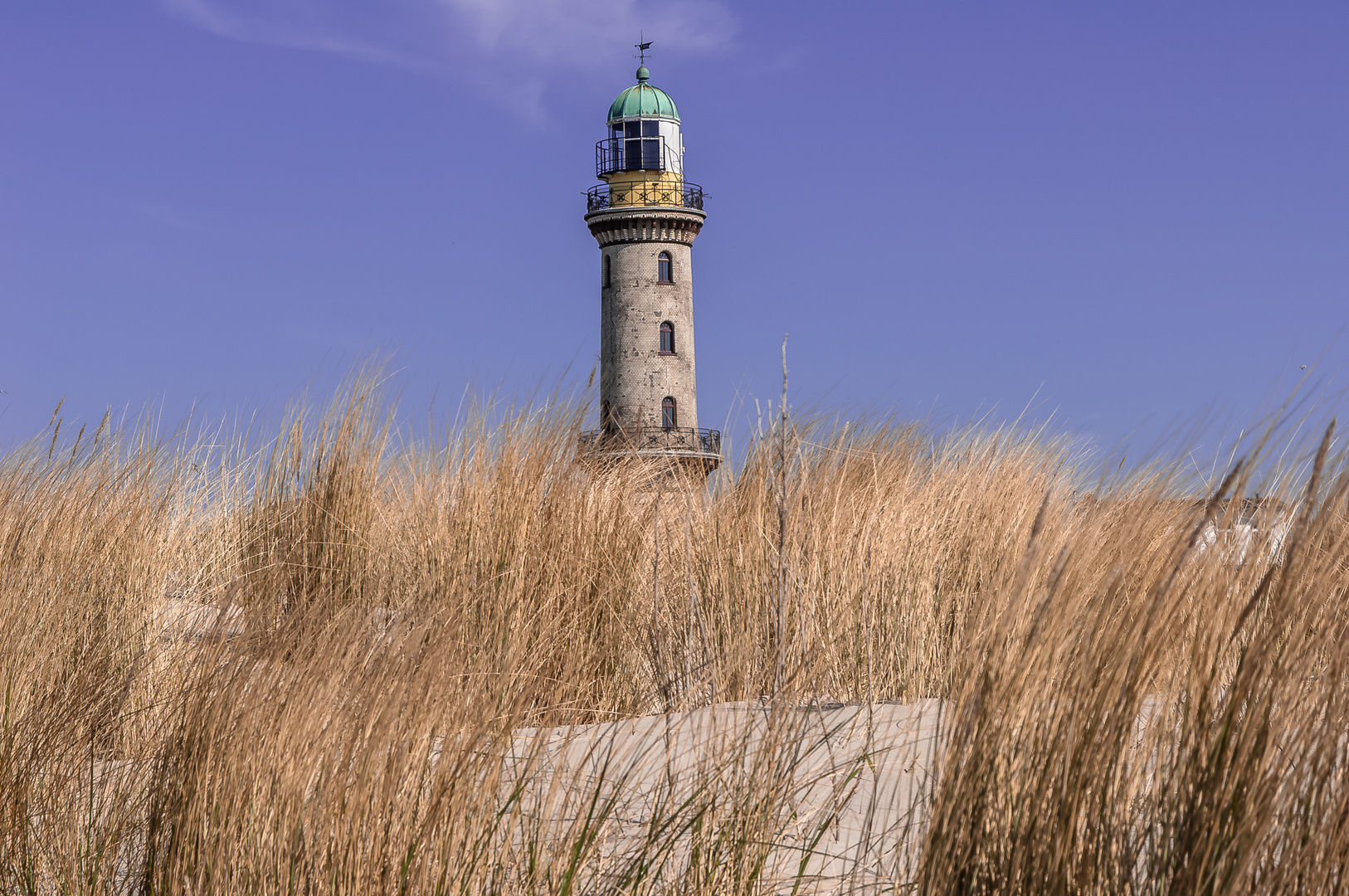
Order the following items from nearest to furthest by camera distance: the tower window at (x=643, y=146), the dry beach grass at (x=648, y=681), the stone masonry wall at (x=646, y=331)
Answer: the dry beach grass at (x=648, y=681)
the stone masonry wall at (x=646, y=331)
the tower window at (x=643, y=146)

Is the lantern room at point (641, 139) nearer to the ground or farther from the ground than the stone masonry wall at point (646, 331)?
farther from the ground

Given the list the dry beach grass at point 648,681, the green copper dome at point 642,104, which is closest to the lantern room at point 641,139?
the green copper dome at point 642,104

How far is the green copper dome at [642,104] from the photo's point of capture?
24.7 meters

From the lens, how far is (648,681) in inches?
148

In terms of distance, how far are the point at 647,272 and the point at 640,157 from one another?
2.78m

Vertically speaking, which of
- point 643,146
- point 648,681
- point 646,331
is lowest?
point 648,681

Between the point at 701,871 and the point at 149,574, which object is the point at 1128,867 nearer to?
the point at 701,871

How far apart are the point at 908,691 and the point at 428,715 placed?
189 centimetres

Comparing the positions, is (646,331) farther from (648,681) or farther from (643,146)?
(648,681)

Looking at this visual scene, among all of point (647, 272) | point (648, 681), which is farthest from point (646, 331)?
point (648, 681)

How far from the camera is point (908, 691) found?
11.6 feet

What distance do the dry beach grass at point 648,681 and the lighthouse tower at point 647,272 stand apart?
18455 mm

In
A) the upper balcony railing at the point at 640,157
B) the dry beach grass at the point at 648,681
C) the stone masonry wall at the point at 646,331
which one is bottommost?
the dry beach grass at the point at 648,681

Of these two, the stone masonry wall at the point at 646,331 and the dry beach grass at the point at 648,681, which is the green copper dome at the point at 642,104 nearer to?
the stone masonry wall at the point at 646,331
